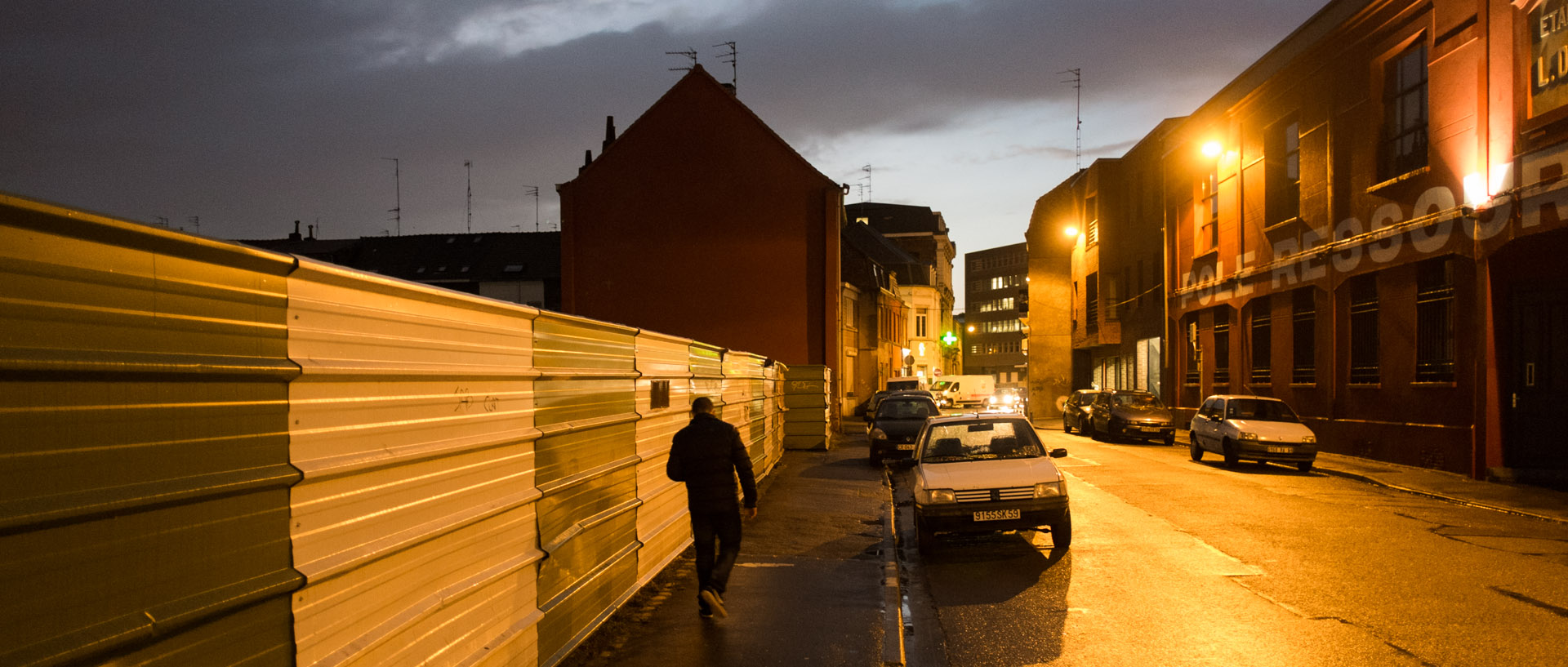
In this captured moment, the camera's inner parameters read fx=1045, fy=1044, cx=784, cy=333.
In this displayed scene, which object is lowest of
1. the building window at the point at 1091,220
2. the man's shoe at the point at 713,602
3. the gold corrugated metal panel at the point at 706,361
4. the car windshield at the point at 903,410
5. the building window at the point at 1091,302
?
the man's shoe at the point at 713,602

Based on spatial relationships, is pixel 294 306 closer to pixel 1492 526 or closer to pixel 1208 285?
pixel 1492 526

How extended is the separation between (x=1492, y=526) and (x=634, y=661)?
11530 mm

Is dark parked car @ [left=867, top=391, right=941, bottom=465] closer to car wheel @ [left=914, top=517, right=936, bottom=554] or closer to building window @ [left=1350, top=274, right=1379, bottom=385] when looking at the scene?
building window @ [left=1350, top=274, right=1379, bottom=385]

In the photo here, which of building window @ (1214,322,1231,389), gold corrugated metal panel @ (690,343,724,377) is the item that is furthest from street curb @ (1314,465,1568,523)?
building window @ (1214,322,1231,389)

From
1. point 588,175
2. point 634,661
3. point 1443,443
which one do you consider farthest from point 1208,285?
point 634,661

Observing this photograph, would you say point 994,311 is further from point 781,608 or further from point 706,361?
point 781,608

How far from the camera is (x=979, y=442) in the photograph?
12492 millimetres

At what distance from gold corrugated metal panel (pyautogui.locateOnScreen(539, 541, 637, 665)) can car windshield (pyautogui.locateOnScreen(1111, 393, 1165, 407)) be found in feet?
83.0

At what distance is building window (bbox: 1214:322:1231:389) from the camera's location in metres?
32.4

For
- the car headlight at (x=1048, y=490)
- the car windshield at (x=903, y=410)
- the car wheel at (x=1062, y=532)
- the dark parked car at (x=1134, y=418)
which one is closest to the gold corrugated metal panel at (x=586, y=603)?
the car headlight at (x=1048, y=490)

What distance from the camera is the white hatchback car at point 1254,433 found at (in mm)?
20297

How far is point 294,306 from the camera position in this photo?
3736mm

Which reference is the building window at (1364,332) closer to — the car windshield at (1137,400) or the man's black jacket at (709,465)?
the car windshield at (1137,400)

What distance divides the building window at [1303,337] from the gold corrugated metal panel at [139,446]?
27.4 m
